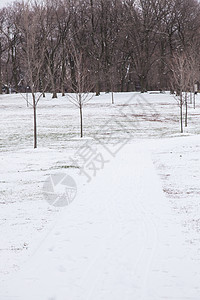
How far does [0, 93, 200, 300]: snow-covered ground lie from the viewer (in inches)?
206

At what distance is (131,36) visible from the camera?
58.2 m

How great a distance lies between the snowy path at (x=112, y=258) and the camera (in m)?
5.05

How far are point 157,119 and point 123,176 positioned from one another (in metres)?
22.3

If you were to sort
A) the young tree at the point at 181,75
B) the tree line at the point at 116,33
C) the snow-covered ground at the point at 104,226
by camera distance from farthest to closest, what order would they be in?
the tree line at the point at 116,33, the young tree at the point at 181,75, the snow-covered ground at the point at 104,226

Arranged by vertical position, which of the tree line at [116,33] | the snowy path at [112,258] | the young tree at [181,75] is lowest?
the snowy path at [112,258]

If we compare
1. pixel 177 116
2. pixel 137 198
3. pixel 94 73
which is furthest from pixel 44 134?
pixel 94 73

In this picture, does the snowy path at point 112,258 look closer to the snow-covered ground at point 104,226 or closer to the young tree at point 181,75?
the snow-covered ground at point 104,226

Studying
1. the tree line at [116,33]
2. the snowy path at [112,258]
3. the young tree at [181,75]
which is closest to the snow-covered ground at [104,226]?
the snowy path at [112,258]

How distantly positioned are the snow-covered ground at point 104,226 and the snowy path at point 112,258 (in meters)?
0.01

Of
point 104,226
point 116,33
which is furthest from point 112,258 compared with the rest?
point 116,33

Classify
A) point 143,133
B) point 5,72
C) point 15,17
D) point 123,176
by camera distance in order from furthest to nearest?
point 5,72
point 15,17
point 143,133
point 123,176

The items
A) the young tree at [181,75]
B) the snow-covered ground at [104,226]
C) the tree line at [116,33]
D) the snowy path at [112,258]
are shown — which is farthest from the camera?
the tree line at [116,33]

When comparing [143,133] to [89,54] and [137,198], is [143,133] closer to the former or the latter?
[137,198]

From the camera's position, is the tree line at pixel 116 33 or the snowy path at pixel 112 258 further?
the tree line at pixel 116 33
